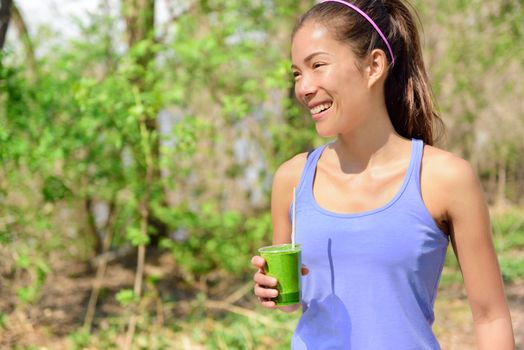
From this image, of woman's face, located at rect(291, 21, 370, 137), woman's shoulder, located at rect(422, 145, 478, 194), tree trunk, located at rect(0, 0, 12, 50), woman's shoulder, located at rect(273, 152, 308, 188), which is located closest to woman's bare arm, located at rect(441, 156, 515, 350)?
woman's shoulder, located at rect(422, 145, 478, 194)

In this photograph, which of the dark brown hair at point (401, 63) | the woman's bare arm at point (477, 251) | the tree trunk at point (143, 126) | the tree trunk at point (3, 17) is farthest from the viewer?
the tree trunk at point (143, 126)

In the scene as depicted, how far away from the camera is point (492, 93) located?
8977mm

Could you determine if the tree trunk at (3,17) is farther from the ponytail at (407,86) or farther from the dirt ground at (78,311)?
the ponytail at (407,86)

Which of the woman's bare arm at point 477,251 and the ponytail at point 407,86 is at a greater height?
the ponytail at point 407,86

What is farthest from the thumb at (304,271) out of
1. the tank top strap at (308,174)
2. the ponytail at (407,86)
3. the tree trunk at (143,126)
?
the tree trunk at (143,126)

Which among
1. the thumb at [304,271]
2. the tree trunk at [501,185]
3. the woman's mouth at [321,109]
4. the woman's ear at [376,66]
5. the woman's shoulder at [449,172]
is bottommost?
the tree trunk at [501,185]

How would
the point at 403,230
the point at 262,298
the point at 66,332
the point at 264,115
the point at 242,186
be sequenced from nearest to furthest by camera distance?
the point at 403,230, the point at 262,298, the point at 66,332, the point at 264,115, the point at 242,186

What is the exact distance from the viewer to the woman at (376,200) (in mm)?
1644

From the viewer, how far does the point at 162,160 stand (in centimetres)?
460

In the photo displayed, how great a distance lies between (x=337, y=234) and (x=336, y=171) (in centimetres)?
22

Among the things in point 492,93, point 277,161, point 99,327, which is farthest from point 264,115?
point 492,93

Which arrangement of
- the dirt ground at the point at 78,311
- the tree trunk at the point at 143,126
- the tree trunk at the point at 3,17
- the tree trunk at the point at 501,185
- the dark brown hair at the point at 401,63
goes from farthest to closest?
1. the tree trunk at the point at 501,185
2. the dirt ground at the point at 78,311
3. the tree trunk at the point at 143,126
4. the tree trunk at the point at 3,17
5. the dark brown hair at the point at 401,63

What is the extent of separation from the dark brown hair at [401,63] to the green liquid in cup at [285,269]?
485mm

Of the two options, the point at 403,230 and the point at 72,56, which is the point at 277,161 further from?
the point at 403,230
